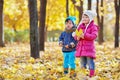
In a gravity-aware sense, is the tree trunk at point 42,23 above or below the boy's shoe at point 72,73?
Result: above

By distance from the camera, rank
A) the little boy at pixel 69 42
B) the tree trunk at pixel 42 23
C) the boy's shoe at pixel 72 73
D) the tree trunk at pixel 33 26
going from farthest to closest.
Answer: the tree trunk at pixel 42 23 → the tree trunk at pixel 33 26 → the little boy at pixel 69 42 → the boy's shoe at pixel 72 73

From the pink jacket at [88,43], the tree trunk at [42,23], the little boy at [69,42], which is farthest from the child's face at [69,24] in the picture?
the tree trunk at [42,23]

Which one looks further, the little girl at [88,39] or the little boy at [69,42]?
the little boy at [69,42]

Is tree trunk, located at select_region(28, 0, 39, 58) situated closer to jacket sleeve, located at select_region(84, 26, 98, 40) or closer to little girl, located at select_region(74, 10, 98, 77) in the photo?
little girl, located at select_region(74, 10, 98, 77)

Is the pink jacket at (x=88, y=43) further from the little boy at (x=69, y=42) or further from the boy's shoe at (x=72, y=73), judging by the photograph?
the boy's shoe at (x=72, y=73)

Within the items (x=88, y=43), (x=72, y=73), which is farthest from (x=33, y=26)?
(x=88, y=43)

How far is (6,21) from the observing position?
4950 cm

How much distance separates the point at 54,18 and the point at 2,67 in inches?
1489

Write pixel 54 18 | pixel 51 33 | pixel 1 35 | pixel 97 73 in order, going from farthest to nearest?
pixel 51 33 → pixel 54 18 → pixel 1 35 → pixel 97 73

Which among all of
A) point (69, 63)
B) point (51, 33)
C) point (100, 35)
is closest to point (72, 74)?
point (69, 63)

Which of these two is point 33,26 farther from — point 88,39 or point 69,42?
point 88,39

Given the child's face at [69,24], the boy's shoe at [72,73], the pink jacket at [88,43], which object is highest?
the child's face at [69,24]

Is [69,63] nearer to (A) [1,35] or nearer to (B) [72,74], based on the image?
(B) [72,74]

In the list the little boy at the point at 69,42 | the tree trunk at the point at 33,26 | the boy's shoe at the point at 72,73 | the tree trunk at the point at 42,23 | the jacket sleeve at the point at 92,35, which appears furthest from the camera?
the tree trunk at the point at 42,23
